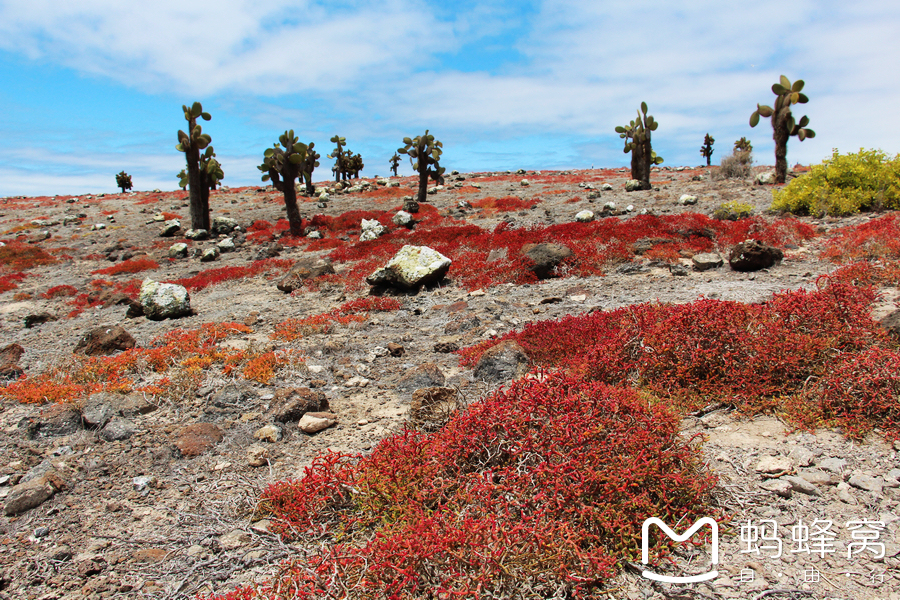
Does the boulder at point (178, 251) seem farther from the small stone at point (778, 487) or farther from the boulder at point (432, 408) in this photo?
the small stone at point (778, 487)

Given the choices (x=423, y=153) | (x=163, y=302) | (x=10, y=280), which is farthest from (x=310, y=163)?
(x=163, y=302)

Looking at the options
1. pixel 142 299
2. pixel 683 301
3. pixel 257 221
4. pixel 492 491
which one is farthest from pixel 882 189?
pixel 257 221

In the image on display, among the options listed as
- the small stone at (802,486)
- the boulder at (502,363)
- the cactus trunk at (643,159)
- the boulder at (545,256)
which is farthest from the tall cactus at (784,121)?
the small stone at (802,486)

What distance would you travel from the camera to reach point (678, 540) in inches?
128

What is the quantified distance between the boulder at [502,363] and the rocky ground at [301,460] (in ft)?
1.00

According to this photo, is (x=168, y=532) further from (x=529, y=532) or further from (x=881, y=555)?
(x=881, y=555)

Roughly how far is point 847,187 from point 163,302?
70.7ft

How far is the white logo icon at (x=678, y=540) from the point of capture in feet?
10.1

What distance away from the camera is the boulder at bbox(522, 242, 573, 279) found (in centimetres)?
1245

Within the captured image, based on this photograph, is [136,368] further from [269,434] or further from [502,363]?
[502,363]

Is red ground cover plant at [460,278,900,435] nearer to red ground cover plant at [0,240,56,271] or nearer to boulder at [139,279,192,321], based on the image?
boulder at [139,279,192,321]

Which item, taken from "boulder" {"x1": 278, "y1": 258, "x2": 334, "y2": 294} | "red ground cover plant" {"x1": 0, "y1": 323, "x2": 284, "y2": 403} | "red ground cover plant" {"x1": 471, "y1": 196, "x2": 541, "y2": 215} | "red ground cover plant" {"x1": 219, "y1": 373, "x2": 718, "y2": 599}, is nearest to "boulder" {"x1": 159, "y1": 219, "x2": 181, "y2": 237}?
"boulder" {"x1": 278, "y1": 258, "x2": 334, "y2": 294}

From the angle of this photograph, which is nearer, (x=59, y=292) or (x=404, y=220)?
(x=59, y=292)

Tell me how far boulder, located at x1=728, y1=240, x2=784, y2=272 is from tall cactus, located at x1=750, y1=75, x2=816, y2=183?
58.2 feet
